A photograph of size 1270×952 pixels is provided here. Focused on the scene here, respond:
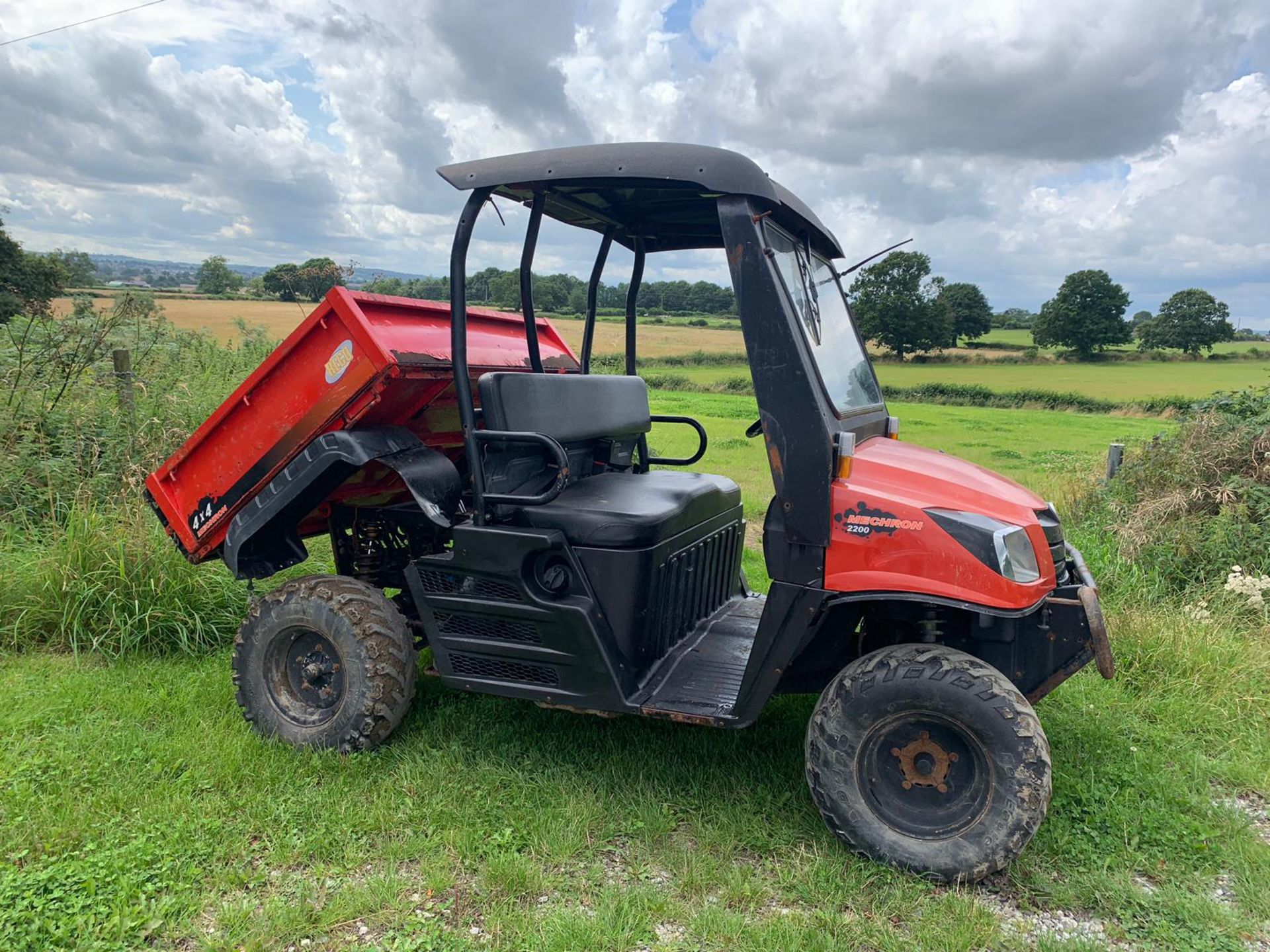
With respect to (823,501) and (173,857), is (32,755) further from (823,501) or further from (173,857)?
(823,501)

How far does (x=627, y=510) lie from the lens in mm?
3590

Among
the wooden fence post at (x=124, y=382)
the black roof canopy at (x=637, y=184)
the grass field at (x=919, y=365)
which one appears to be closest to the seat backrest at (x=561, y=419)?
the grass field at (x=919, y=365)

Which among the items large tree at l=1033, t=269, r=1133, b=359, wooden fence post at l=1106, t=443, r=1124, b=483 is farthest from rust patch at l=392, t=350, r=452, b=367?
large tree at l=1033, t=269, r=1133, b=359

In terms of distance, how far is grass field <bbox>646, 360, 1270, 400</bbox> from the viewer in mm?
25688

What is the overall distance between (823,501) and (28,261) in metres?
24.3

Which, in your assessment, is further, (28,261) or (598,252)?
(28,261)

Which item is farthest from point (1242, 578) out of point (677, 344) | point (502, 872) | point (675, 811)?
point (677, 344)

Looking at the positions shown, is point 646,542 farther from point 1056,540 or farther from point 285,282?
point 285,282

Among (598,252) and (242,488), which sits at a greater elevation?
(598,252)

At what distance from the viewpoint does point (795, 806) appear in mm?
3492

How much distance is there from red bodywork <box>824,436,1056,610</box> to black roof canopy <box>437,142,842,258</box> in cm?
116

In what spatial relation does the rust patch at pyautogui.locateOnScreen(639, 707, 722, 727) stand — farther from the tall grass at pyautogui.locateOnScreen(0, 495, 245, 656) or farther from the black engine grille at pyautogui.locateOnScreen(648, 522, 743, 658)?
the tall grass at pyautogui.locateOnScreen(0, 495, 245, 656)

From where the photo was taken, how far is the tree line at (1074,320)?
819 inches

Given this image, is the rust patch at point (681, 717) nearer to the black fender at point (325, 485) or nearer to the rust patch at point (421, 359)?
the black fender at point (325, 485)
